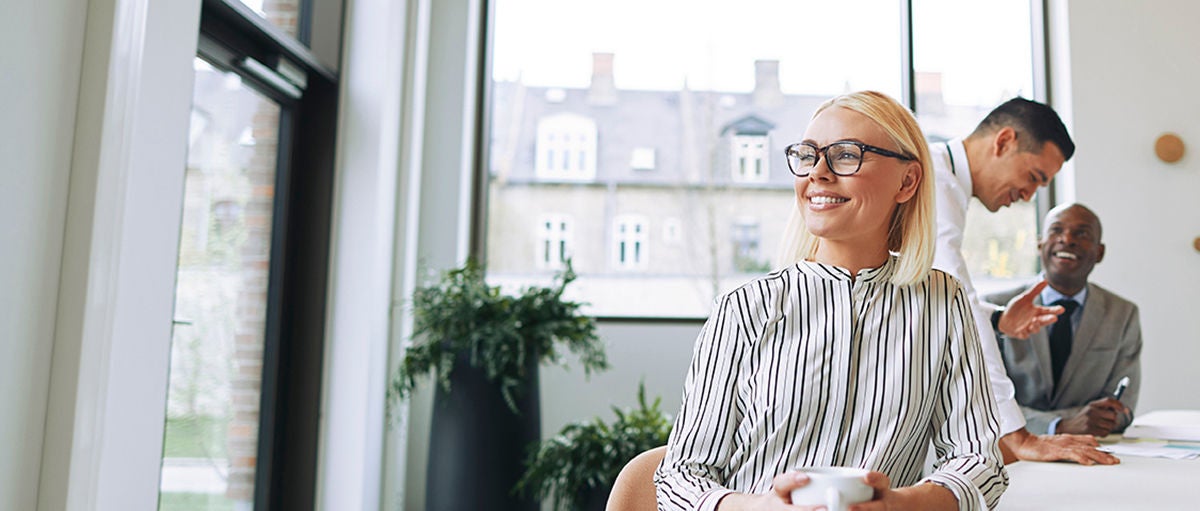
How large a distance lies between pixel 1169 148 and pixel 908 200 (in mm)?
3608

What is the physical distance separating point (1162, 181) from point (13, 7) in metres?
4.34

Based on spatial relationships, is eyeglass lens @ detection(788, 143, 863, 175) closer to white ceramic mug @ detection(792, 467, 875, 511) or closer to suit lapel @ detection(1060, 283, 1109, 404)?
white ceramic mug @ detection(792, 467, 875, 511)

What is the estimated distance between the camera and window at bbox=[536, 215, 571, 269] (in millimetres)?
4285

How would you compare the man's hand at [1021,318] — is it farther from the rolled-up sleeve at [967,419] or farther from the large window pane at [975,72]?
the large window pane at [975,72]

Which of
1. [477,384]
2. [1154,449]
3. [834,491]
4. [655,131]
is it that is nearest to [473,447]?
[477,384]

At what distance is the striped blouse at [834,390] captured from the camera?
1.06 m

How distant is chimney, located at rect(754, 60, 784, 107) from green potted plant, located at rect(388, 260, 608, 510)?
1698 millimetres

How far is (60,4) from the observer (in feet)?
5.21

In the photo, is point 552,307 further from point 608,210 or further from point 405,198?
point 608,210

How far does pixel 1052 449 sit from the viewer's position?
172cm

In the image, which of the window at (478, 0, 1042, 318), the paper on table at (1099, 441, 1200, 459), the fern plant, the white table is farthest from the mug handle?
the window at (478, 0, 1042, 318)

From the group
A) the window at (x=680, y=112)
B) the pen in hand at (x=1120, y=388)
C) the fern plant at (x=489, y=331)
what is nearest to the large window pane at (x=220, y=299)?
the fern plant at (x=489, y=331)

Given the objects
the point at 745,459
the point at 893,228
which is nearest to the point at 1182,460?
the point at 893,228

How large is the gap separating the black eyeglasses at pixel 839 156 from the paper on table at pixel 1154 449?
1144 millimetres
